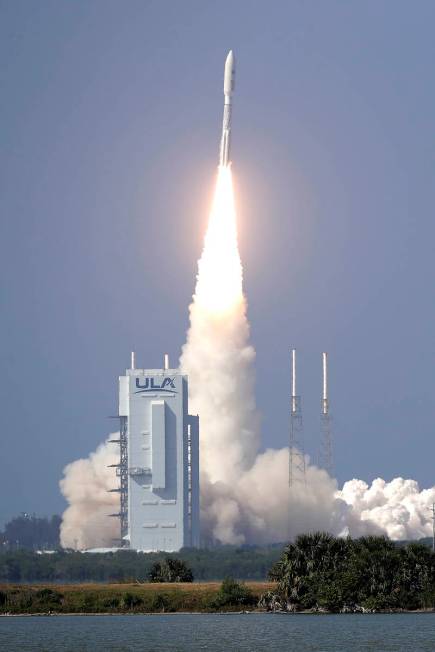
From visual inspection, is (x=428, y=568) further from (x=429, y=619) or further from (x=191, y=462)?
(x=191, y=462)

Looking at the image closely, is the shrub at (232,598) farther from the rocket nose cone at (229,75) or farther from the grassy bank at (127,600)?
the rocket nose cone at (229,75)

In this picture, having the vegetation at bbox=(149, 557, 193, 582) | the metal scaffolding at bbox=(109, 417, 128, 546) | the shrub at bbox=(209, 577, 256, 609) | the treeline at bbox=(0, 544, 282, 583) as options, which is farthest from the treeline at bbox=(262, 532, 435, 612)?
the metal scaffolding at bbox=(109, 417, 128, 546)

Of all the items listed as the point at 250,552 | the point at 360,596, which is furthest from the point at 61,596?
the point at 250,552

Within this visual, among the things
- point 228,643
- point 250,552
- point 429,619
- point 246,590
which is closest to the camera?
point 228,643

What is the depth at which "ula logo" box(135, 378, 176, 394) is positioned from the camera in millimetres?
184250

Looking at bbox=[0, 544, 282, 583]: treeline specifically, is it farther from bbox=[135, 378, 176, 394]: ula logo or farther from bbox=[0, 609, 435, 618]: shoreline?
bbox=[0, 609, 435, 618]: shoreline

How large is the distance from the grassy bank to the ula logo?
48897mm

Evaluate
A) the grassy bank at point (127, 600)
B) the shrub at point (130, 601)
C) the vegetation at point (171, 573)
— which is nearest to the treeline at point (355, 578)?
the grassy bank at point (127, 600)

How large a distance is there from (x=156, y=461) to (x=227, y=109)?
1252 inches

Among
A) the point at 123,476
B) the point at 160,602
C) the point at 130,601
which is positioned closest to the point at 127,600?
the point at 130,601

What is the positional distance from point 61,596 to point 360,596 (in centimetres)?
2118

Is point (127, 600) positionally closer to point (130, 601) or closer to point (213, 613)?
point (130, 601)

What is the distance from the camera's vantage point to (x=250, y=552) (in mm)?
183375

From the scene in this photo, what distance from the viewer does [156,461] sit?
183 metres
